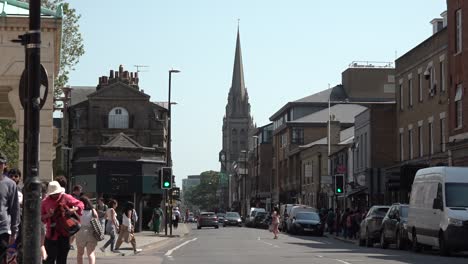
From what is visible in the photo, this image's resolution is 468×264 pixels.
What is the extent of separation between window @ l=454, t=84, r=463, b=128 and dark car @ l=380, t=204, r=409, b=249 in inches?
394

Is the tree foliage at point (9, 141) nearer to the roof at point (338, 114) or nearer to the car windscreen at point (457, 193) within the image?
the car windscreen at point (457, 193)

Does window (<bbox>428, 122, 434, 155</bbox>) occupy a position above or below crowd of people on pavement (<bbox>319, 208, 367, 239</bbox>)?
above

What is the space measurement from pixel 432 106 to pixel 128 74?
49.5 metres

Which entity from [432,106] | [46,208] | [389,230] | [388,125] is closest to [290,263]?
[46,208]

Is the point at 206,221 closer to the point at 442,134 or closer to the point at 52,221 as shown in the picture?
the point at 442,134

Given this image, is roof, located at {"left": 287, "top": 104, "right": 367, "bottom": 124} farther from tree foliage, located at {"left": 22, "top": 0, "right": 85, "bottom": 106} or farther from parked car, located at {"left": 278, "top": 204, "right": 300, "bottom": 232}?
tree foliage, located at {"left": 22, "top": 0, "right": 85, "bottom": 106}

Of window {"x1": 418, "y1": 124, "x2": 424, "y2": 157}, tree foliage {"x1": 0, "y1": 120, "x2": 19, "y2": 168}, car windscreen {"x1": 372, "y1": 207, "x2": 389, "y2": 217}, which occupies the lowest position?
car windscreen {"x1": 372, "y1": 207, "x2": 389, "y2": 217}

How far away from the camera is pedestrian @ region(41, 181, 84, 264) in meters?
14.8

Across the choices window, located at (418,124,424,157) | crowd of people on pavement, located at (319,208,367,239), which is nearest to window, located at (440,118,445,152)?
window, located at (418,124,424,157)

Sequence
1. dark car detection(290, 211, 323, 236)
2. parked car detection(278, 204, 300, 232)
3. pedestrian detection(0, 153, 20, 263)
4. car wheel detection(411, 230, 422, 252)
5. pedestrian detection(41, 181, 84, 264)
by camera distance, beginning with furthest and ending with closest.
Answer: parked car detection(278, 204, 300, 232) → dark car detection(290, 211, 323, 236) → car wheel detection(411, 230, 422, 252) → pedestrian detection(41, 181, 84, 264) → pedestrian detection(0, 153, 20, 263)

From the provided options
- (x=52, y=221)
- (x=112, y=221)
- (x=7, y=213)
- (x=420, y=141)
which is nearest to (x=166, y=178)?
(x=420, y=141)

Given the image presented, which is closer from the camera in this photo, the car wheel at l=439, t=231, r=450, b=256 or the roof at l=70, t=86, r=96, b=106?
the car wheel at l=439, t=231, r=450, b=256

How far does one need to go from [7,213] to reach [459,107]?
35.9 m

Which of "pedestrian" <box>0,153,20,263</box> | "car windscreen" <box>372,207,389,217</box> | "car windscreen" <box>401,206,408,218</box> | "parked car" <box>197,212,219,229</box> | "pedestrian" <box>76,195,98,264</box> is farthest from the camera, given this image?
"parked car" <box>197,212,219,229</box>
